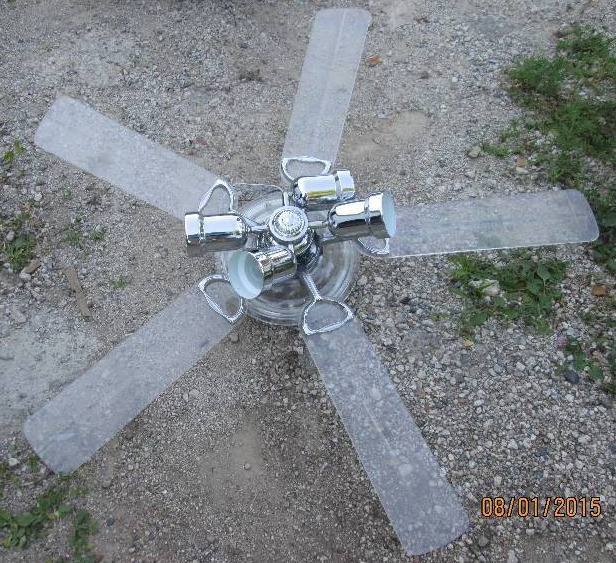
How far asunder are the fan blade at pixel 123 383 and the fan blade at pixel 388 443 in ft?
1.37

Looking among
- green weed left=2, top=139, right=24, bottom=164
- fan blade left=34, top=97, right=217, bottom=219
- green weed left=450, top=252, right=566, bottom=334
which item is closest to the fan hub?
fan blade left=34, top=97, right=217, bottom=219

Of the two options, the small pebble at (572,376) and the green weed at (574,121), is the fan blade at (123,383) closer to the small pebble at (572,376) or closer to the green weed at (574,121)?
the small pebble at (572,376)

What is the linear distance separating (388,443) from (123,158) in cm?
148

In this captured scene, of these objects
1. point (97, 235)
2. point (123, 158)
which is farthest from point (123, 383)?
point (123, 158)

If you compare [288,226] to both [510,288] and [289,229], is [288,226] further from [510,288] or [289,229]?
[510,288]

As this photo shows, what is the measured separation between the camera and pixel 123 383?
6.48 ft

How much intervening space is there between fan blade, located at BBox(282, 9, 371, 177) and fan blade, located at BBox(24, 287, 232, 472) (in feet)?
2.17

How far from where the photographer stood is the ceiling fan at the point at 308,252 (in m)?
1.78

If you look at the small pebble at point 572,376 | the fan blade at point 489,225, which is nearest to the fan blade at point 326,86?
the fan blade at point 489,225

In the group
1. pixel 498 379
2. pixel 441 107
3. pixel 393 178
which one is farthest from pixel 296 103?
pixel 498 379

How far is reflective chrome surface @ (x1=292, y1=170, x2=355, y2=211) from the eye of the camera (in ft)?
6.02

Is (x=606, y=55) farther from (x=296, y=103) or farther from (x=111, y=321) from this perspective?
(x=111, y=321)

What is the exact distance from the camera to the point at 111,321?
225 cm

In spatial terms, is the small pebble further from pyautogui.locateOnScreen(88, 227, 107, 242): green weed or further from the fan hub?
pyautogui.locateOnScreen(88, 227, 107, 242): green weed
